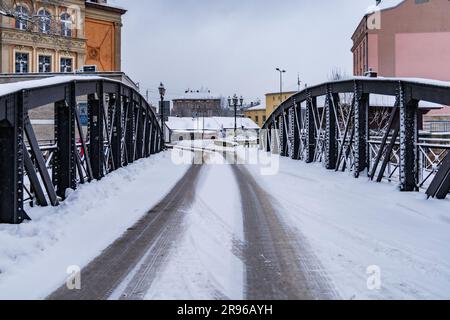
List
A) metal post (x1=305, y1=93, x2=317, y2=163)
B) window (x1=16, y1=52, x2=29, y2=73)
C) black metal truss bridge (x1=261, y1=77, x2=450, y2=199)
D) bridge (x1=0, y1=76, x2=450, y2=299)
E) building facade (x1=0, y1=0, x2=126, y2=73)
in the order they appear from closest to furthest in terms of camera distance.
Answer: bridge (x1=0, y1=76, x2=450, y2=299)
black metal truss bridge (x1=261, y1=77, x2=450, y2=199)
metal post (x1=305, y1=93, x2=317, y2=163)
building facade (x1=0, y1=0, x2=126, y2=73)
window (x1=16, y1=52, x2=29, y2=73)

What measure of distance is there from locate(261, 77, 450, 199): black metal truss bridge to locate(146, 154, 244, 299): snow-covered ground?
14.1 feet

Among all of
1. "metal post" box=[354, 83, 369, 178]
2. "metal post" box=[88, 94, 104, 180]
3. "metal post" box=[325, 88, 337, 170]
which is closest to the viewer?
"metal post" box=[88, 94, 104, 180]

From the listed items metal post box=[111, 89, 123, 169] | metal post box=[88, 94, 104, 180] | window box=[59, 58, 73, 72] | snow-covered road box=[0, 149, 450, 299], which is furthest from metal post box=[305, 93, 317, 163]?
window box=[59, 58, 73, 72]

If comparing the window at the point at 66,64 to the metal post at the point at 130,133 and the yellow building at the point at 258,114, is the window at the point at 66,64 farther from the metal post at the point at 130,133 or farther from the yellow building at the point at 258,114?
the yellow building at the point at 258,114

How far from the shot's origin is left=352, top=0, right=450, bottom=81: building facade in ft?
158

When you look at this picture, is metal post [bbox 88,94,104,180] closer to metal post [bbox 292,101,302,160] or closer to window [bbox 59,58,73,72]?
metal post [bbox 292,101,302,160]

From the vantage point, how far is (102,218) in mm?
8398

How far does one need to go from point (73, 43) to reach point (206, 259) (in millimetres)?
42230

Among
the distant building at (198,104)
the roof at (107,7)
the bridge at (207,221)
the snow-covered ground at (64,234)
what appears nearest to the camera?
the bridge at (207,221)

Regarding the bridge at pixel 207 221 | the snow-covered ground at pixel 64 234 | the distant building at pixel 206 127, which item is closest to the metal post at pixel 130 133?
the bridge at pixel 207 221

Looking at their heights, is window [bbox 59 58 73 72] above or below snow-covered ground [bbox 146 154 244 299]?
above

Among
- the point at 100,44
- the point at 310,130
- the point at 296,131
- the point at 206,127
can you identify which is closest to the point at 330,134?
the point at 310,130

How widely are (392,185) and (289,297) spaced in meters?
8.31

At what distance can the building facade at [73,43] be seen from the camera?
133 ft
